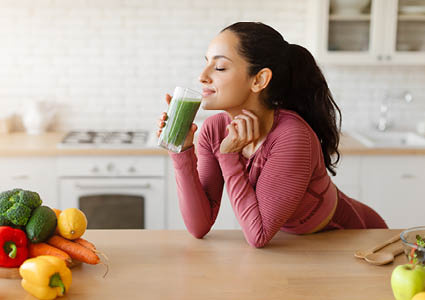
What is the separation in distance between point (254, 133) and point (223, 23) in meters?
2.29

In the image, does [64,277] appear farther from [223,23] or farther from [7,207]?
[223,23]

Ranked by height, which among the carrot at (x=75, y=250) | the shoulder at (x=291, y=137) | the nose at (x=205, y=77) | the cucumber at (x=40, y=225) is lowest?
the carrot at (x=75, y=250)

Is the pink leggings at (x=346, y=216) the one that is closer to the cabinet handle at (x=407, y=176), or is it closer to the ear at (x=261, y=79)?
the ear at (x=261, y=79)

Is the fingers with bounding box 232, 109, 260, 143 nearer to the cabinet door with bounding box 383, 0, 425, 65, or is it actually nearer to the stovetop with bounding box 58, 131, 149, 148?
the stovetop with bounding box 58, 131, 149, 148

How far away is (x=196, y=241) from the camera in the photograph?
1882 mm

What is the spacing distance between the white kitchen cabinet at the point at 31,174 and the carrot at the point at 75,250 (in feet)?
6.49

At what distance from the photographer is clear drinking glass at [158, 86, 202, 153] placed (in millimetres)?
1717

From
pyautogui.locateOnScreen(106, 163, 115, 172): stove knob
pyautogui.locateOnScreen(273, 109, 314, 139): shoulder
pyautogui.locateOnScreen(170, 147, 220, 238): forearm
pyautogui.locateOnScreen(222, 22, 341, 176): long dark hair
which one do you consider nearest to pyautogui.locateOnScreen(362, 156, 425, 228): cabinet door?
pyautogui.locateOnScreen(106, 163, 115, 172): stove knob

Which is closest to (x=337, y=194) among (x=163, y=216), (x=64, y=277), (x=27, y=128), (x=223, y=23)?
(x=64, y=277)

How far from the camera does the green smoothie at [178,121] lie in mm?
1737

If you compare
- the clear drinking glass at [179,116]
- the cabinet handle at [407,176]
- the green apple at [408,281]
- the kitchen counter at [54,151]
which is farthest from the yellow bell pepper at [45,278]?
the cabinet handle at [407,176]

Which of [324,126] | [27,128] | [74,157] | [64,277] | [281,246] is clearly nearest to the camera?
[64,277]

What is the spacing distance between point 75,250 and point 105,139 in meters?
2.16

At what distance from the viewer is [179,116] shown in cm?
175
